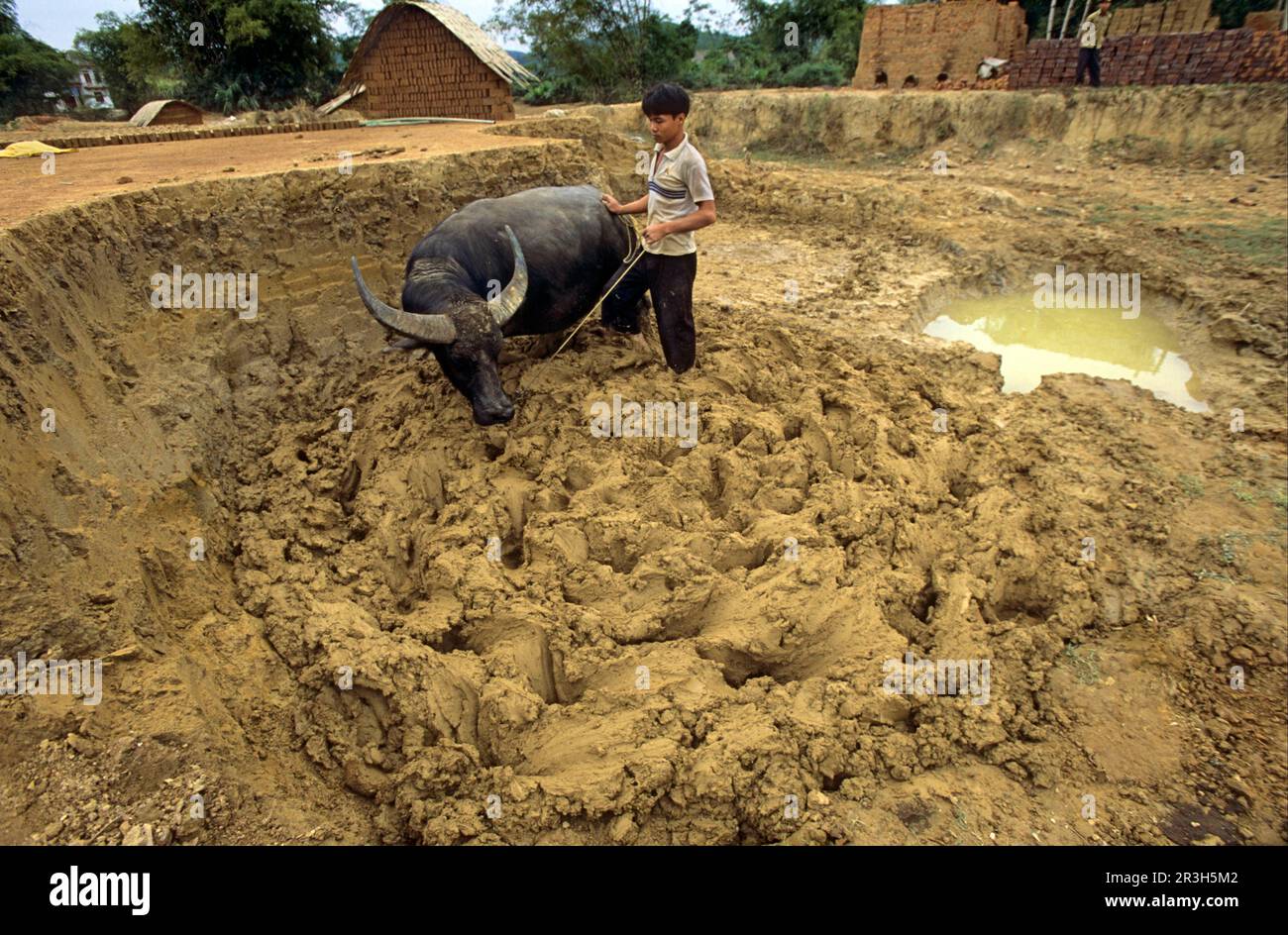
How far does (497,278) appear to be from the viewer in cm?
429

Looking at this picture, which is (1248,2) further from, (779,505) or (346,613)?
(346,613)

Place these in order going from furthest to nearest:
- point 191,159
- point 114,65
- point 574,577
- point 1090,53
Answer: point 114,65, point 1090,53, point 191,159, point 574,577

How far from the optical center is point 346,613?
9.95ft

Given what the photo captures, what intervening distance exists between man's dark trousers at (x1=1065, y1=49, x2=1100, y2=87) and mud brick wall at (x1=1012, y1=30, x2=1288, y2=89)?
7.9 inches

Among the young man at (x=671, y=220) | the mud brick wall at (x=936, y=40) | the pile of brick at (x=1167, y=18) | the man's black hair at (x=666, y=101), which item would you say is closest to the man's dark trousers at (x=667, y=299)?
the young man at (x=671, y=220)

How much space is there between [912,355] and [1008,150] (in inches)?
394

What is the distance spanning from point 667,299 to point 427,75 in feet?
25.4

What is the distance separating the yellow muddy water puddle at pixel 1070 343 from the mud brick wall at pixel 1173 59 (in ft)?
28.7

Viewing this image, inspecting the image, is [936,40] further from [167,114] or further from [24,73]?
[24,73]

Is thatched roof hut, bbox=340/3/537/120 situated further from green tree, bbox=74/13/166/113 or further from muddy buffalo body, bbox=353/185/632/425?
green tree, bbox=74/13/166/113

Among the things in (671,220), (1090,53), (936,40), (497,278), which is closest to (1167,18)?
(1090,53)

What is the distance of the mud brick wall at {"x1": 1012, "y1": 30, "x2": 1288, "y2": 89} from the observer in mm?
11469

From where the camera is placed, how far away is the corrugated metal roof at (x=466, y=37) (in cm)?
916

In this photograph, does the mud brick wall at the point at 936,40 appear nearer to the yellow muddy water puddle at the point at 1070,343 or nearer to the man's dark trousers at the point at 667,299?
the yellow muddy water puddle at the point at 1070,343
